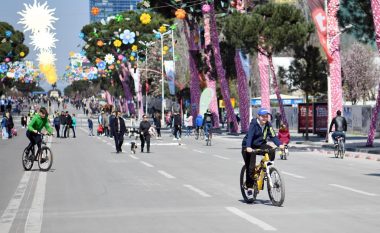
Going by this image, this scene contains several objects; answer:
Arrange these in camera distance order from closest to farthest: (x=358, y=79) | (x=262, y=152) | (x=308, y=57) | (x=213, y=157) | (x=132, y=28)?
(x=262, y=152) < (x=213, y=157) < (x=308, y=57) < (x=358, y=79) < (x=132, y=28)

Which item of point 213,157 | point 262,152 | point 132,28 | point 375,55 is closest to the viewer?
point 262,152

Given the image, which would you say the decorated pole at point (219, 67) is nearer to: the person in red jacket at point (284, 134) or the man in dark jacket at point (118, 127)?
the man in dark jacket at point (118, 127)

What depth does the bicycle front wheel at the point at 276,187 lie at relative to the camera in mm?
13320

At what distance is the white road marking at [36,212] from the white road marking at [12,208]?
24 centimetres

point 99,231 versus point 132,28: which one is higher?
point 132,28

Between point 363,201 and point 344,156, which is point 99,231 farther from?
point 344,156

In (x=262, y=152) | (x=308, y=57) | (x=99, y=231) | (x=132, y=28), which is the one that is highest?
(x=132, y=28)

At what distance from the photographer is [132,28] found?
107688 mm

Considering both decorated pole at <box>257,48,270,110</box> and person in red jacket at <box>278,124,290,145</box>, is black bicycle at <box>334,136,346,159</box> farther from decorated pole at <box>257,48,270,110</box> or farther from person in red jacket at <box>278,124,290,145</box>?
decorated pole at <box>257,48,270,110</box>

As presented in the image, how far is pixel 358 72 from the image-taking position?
306 feet

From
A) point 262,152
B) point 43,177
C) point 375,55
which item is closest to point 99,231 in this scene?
point 262,152

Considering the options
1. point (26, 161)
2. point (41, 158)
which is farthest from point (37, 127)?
point (26, 161)

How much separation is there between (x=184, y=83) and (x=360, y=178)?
3018 inches

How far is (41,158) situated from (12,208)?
30.7 feet
